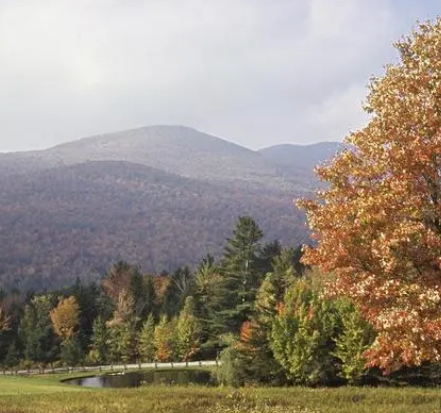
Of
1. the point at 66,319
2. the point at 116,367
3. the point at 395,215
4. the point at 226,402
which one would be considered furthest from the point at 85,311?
the point at 395,215

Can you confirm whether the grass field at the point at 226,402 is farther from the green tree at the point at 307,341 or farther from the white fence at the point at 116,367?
the white fence at the point at 116,367

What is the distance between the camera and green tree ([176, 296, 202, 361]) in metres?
88.6

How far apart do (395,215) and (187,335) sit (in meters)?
74.7

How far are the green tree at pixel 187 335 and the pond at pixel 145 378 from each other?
8053 mm

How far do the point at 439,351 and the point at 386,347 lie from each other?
56.4 inches

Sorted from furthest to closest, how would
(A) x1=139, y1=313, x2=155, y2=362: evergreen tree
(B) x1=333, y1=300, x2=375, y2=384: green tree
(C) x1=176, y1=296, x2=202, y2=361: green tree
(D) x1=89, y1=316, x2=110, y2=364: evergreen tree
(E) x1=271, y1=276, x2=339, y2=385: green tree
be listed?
(D) x1=89, y1=316, x2=110, y2=364: evergreen tree < (A) x1=139, y1=313, x2=155, y2=362: evergreen tree < (C) x1=176, y1=296, x2=202, y2=361: green tree < (E) x1=271, y1=276, x2=339, y2=385: green tree < (B) x1=333, y1=300, x2=375, y2=384: green tree

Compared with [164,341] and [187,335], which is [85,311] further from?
[187,335]

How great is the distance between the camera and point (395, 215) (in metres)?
17.4

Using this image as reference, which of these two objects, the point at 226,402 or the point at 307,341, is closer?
the point at 226,402

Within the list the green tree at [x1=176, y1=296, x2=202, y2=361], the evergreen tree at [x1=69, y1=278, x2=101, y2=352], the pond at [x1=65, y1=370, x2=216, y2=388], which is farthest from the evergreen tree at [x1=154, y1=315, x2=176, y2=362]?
the evergreen tree at [x1=69, y1=278, x2=101, y2=352]

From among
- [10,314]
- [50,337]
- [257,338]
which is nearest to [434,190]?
[257,338]

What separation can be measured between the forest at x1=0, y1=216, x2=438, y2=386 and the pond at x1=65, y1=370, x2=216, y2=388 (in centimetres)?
500

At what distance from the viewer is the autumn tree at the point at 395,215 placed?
16500mm

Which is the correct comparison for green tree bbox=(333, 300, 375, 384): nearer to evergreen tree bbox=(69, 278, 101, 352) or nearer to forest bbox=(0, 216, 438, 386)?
forest bbox=(0, 216, 438, 386)
